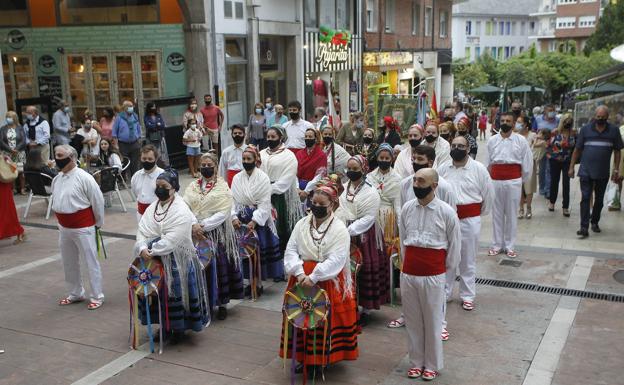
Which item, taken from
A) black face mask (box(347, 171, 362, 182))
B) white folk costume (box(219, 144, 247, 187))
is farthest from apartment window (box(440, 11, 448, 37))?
black face mask (box(347, 171, 362, 182))

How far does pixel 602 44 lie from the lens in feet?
151

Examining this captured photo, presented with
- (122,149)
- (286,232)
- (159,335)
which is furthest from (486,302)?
(122,149)

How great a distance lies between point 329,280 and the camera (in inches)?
215

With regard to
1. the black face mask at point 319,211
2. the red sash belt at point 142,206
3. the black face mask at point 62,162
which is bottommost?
the red sash belt at point 142,206

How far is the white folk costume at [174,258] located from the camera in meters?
6.14

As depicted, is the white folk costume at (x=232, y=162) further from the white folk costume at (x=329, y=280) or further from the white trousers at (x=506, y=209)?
the white trousers at (x=506, y=209)

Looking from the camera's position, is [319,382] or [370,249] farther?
[370,249]

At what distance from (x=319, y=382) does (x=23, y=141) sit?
31.8ft

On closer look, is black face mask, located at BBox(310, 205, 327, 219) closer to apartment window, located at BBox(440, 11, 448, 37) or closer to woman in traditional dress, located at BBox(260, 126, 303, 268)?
woman in traditional dress, located at BBox(260, 126, 303, 268)

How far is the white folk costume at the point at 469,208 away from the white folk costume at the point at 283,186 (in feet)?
6.47

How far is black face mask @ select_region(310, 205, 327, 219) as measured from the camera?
546cm

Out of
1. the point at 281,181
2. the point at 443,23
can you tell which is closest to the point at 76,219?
Result: the point at 281,181

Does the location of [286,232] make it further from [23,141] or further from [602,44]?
[602,44]

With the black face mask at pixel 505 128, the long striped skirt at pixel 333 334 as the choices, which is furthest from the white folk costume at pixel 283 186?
the black face mask at pixel 505 128
